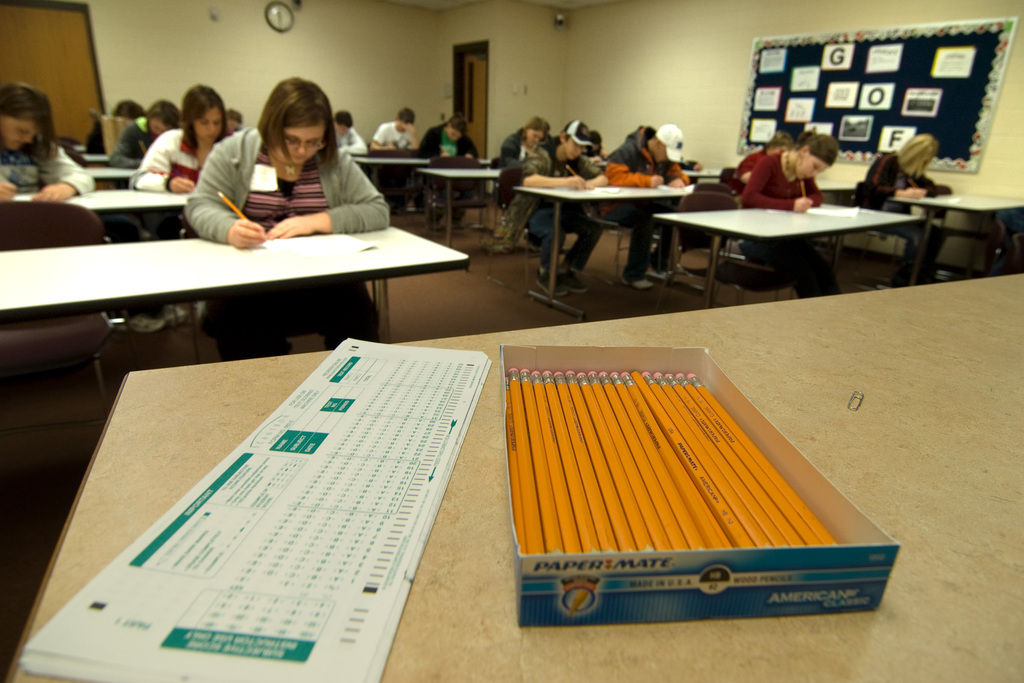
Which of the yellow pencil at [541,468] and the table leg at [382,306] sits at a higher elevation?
the yellow pencil at [541,468]

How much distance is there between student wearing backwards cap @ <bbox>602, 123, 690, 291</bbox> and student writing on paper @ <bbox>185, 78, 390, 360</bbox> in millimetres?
2670

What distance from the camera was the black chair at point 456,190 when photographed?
17.6ft

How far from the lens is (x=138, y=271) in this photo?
1.42 m

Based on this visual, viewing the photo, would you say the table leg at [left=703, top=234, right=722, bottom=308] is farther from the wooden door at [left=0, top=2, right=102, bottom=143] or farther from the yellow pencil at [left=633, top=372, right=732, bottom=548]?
the wooden door at [left=0, top=2, right=102, bottom=143]

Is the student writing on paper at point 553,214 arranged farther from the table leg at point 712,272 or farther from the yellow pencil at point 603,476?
the yellow pencil at point 603,476

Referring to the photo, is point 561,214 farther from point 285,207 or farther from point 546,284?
point 285,207

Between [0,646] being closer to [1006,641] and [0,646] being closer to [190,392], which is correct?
[190,392]

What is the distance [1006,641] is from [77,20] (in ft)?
29.8

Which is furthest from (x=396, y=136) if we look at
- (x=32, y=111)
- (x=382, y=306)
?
(x=382, y=306)

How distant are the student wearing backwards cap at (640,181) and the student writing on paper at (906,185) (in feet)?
5.27

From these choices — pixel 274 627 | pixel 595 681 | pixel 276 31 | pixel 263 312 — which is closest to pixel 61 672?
pixel 274 627

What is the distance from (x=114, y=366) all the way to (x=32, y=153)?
3.50ft

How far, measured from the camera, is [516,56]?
8219 millimetres

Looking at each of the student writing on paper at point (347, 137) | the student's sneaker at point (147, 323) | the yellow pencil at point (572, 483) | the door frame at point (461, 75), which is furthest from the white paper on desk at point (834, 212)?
the door frame at point (461, 75)
